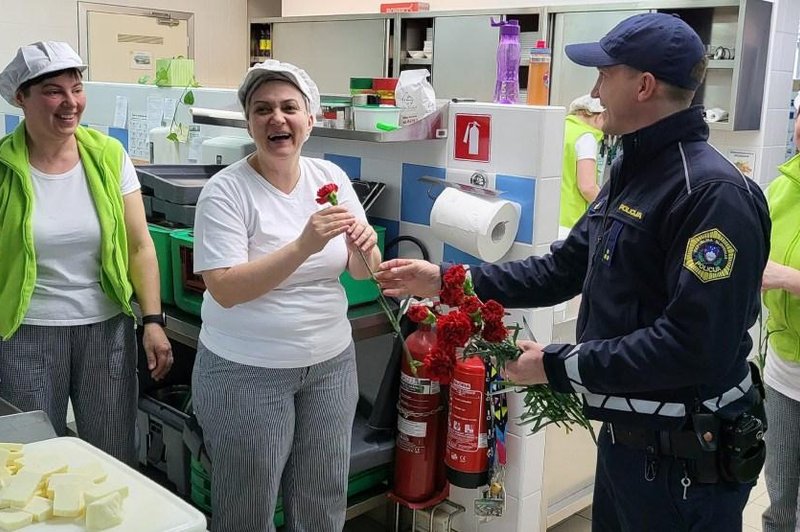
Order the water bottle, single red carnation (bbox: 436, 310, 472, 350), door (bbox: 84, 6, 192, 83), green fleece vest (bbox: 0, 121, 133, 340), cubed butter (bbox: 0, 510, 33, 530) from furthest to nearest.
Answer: door (bbox: 84, 6, 192, 83) < the water bottle < green fleece vest (bbox: 0, 121, 133, 340) < single red carnation (bbox: 436, 310, 472, 350) < cubed butter (bbox: 0, 510, 33, 530)

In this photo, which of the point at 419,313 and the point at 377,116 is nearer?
the point at 419,313

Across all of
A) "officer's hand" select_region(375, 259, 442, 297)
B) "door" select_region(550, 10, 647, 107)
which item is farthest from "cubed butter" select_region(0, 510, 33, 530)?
"door" select_region(550, 10, 647, 107)

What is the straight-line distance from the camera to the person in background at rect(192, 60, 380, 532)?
1.89 metres

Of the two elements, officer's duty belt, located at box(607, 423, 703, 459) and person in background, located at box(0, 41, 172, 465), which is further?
person in background, located at box(0, 41, 172, 465)

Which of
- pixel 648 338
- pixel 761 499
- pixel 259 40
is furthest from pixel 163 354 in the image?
pixel 259 40

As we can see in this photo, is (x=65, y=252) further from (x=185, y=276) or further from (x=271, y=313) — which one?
(x=271, y=313)

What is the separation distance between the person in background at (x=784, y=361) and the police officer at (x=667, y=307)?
0.60 meters

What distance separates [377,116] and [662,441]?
143cm

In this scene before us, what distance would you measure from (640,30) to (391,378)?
1428 mm

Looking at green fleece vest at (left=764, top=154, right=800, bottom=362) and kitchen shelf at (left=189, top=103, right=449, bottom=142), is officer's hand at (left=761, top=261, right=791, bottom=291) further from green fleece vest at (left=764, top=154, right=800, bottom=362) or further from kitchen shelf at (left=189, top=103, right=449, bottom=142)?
kitchen shelf at (left=189, top=103, right=449, bottom=142)

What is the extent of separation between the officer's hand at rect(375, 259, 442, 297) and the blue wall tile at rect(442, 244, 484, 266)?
0.55 metres

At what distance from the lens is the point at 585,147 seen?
3668mm

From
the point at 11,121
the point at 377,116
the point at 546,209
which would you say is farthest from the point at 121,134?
the point at 546,209

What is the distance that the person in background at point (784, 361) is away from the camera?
218 cm
